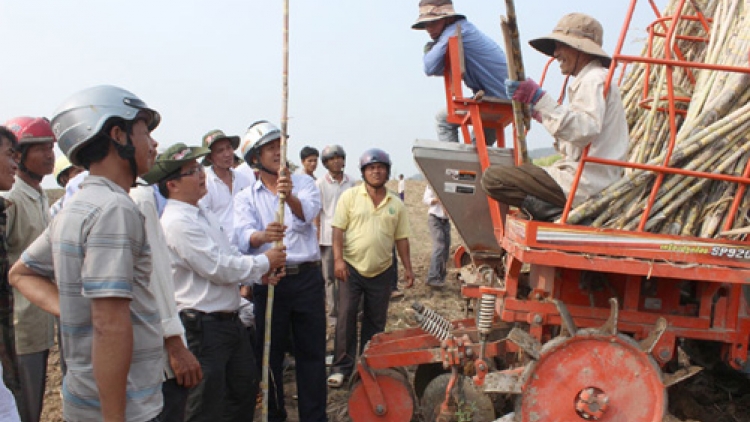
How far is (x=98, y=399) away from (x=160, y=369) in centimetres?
23

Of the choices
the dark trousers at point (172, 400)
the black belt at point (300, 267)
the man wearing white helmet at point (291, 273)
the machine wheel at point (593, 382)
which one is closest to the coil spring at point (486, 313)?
the machine wheel at point (593, 382)

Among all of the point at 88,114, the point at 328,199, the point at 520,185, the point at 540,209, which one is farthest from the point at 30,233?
the point at 328,199

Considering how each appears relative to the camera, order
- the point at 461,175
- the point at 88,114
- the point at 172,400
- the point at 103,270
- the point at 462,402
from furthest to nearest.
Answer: the point at 461,175, the point at 462,402, the point at 172,400, the point at 88,114, the point at 103,270

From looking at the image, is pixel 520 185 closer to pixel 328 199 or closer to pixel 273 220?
pixel 273 220

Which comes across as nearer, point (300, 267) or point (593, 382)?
point (593, 382)

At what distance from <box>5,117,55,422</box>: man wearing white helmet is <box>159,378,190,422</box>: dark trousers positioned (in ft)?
3.59

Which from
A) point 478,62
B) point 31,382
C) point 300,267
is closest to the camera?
point 31,382

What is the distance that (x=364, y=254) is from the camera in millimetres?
5273

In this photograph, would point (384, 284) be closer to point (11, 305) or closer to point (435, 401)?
point (435, 401)

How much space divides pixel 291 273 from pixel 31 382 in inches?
68.1

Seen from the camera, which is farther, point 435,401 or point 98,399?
point 435,401

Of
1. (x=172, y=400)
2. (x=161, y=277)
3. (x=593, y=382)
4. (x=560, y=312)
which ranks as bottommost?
(x=593, y=382)

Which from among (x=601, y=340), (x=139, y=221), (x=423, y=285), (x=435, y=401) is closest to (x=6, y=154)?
(x=139, y=221)

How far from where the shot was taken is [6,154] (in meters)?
2.80
